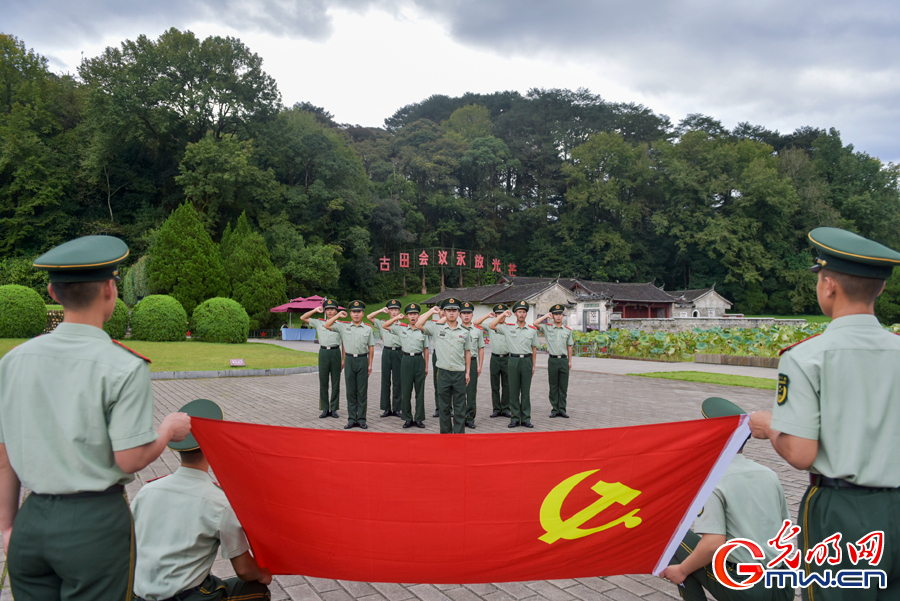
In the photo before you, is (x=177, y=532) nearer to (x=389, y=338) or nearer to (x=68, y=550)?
(x=68, y=550)

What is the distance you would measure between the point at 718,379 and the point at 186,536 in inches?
562

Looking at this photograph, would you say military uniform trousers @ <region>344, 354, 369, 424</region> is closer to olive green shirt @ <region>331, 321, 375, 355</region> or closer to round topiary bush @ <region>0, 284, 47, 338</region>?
olive green shirt @ <region>331, 321, 375, 355</region>

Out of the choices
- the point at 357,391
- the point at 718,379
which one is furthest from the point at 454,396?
the point at 718,379

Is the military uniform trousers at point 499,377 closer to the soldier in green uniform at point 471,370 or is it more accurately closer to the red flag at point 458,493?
the soldier in green uniform at point 471,370

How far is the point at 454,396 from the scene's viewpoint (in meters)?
7.55

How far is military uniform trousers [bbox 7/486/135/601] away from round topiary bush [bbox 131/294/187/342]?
22.8 meters

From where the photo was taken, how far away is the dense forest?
128 ft

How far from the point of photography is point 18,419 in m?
1.81

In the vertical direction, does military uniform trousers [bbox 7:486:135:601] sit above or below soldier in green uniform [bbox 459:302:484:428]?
above

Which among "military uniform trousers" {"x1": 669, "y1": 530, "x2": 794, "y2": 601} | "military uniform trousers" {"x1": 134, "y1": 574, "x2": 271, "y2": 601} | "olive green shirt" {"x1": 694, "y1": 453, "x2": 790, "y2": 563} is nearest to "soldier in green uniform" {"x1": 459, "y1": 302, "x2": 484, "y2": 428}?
"military uniform trousers" {"x1": 669, "y1": 530, "x2": 794, "y2": 601}

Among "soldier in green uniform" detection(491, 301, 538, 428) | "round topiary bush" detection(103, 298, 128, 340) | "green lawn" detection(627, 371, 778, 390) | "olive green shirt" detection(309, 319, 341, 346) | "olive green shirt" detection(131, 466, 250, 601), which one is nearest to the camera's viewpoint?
"olive green shirt" detection(131, 466, 250, 601)

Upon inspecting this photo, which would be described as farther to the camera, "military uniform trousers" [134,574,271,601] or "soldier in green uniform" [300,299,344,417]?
"soldier in green uniform" [300,299,344,417]

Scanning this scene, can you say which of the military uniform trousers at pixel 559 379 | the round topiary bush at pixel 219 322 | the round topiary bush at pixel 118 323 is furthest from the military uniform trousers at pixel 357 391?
the round topiary bush at pixel 219 322

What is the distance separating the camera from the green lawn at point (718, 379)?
12.7 meters
